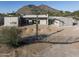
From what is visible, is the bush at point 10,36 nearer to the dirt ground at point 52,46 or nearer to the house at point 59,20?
the dirt ground at point 52,46

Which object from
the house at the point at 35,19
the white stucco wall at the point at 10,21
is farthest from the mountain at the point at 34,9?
the white stucco wall at the point at 10,21

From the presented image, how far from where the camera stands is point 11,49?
5605mm

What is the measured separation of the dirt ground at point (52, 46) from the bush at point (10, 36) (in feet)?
0.70

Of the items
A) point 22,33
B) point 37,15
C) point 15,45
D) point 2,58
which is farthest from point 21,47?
point 2,58

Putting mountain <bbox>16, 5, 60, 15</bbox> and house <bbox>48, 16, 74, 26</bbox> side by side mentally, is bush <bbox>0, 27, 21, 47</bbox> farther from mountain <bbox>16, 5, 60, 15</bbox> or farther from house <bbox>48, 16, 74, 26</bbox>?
house <bbox>48, 16, 74, 26</bbox>

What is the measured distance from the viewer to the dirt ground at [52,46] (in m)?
5.25

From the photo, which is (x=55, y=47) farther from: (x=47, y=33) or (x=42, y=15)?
(x=47, y=33)

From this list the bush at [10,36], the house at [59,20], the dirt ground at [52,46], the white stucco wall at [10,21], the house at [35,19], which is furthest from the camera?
the house at [59,20]

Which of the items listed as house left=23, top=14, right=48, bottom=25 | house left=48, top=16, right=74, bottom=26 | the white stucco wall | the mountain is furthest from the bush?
house left=48, top=16, right=74, bottom=26

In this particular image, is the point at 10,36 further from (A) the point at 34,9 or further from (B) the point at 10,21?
(A) the point at 34,9

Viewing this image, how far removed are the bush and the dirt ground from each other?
0.21 metres

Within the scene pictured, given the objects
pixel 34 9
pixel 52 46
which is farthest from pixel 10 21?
pixel 52 46

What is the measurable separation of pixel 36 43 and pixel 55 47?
0.53m

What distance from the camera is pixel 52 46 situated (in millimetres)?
6156
